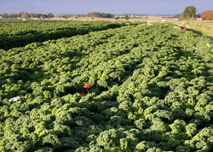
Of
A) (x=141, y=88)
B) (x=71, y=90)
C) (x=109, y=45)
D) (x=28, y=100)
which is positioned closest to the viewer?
(x=28, y=100)

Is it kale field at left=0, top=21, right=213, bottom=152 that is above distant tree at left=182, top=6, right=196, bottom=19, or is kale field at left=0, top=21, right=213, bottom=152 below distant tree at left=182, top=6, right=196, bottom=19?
below

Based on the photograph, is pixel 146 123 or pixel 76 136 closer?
pixel 76 136

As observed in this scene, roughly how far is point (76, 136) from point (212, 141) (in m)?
3.29

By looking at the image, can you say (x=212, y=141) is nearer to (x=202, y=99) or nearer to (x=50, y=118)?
(x=202, y=99)

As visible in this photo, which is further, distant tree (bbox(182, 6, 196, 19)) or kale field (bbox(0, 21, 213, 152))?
distant tree (bbox(182, 6, 196, 19))

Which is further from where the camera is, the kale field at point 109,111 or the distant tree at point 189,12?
the distant tree at point 189,12

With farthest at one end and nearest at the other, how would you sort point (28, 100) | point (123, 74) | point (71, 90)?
point (123, 74) → point (71, 90) → point (28, 100)

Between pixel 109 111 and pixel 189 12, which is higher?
pixel 189 12

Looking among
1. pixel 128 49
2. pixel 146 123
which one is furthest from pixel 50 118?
pixel 128 49

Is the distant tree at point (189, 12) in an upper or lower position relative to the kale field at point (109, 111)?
upper

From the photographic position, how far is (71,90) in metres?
8.93

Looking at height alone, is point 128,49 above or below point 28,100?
above

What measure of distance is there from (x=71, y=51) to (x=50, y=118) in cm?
1025

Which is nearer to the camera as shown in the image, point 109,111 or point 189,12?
point 109,111
